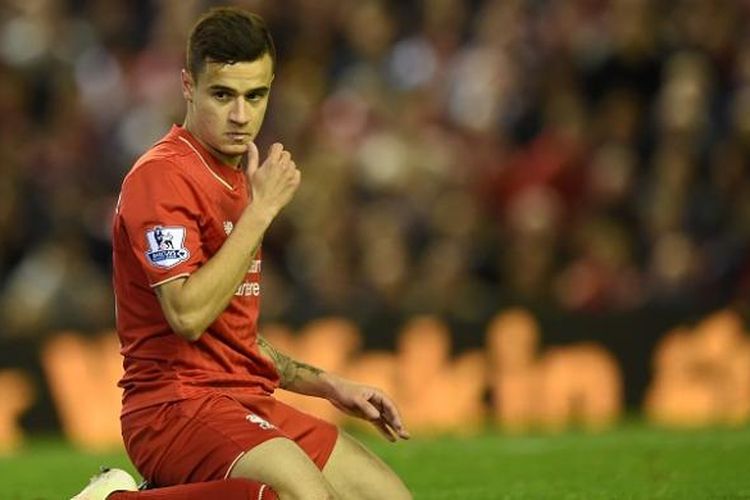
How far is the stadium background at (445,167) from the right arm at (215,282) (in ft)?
20.4

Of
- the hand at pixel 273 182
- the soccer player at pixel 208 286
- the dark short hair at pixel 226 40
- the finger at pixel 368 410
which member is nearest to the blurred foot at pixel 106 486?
the soccer player at pixel 208 286

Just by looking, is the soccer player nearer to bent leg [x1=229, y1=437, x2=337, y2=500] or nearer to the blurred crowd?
bent leg [x1=229, y1=437, x2=337, y2=500]

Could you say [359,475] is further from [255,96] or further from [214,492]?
[255,96]

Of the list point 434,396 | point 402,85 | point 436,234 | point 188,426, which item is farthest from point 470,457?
point 402,85

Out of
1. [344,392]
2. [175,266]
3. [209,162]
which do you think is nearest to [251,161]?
[209,162]

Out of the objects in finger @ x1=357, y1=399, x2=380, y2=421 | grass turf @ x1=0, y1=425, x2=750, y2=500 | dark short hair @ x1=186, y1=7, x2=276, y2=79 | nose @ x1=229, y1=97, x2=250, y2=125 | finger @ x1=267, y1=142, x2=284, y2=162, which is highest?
dark short hair @ x1=186, y1=7, x2=276, y2=79

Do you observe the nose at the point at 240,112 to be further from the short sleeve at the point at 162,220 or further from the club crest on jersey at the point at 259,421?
the club crest on jersey at the point at 259,421

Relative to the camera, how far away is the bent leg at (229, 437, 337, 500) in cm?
539

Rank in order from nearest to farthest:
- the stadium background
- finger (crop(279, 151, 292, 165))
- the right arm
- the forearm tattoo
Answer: the right arm < finger (crop(279, 151, 292, 165)) < the forearm tattoo < the stadium background

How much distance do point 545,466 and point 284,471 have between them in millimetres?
3720

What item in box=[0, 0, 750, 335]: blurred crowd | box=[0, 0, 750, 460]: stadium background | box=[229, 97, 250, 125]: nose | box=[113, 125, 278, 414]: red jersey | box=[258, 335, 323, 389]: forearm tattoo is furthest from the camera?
box=[0, 0, 750, 335]: blurred crowd

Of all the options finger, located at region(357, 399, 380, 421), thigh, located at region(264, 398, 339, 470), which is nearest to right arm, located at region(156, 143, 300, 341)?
thigh, located at region(264, 398, 339, 470)

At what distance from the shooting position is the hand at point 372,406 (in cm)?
606

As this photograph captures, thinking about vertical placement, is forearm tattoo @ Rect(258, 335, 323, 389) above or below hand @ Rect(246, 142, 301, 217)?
below
